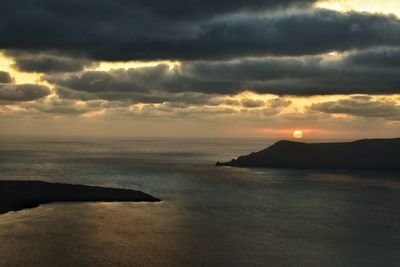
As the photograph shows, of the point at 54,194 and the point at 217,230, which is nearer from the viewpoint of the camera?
the point at 217,230

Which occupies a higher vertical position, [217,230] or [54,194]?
[54,194]

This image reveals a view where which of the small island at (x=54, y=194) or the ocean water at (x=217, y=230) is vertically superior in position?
the small island at (x=54, y=194)

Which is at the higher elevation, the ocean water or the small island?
the small island

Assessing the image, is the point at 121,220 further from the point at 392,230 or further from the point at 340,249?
the point at 392,230

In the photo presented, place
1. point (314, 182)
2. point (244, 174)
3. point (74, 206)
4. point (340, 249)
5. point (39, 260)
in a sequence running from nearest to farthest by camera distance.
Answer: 1. point (39, 260)
2. point (340, 249)
3. point (74, 206)
4. point (314, 182)
5. point (244, 174)

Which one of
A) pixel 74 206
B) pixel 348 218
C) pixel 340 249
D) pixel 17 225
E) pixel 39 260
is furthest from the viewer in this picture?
pixel 74 206

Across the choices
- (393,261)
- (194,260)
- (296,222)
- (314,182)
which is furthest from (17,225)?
(314,182)

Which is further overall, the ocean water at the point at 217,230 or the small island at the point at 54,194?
the small island at the point at 54,194

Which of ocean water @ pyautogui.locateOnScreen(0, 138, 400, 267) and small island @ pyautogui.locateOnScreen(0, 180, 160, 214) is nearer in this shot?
ocean water @ pyautogui.locateOnScreen(0, 138, 400, 267)
